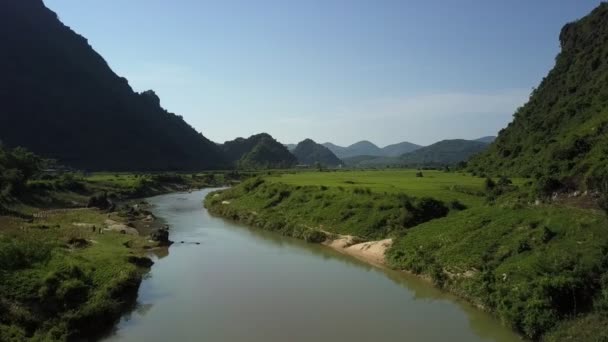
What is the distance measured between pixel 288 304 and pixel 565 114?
180 feet

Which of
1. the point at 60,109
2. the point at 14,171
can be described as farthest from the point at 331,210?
the point at 60,109

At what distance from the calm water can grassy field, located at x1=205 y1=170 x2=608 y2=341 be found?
57.6 inches

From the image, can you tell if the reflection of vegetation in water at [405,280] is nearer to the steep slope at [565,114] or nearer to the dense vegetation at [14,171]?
the steep slope at [565,114]

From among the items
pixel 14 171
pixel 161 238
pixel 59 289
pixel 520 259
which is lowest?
pixel 161 238

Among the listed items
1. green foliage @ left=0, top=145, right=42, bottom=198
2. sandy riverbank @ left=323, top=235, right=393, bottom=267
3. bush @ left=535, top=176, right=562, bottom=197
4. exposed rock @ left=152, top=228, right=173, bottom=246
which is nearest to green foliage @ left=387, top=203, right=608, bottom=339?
sandy riverbank @ left=323, top=235, right=393, bottom=267

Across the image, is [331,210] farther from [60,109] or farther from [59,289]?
[60,109]

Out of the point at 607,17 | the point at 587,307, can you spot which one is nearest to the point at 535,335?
the point at 587,307

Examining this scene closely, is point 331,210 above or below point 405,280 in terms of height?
above

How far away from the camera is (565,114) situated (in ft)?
218

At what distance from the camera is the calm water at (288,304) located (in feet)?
74.4

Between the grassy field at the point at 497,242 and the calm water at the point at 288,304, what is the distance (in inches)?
57.6

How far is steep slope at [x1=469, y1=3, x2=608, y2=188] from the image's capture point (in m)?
39.1

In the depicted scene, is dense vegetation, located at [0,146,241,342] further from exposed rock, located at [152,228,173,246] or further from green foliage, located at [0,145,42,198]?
green foliage, located at [0,145,42,198]

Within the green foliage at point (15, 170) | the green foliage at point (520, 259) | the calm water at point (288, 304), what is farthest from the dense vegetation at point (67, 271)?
the green foliage at point (520, 259)
